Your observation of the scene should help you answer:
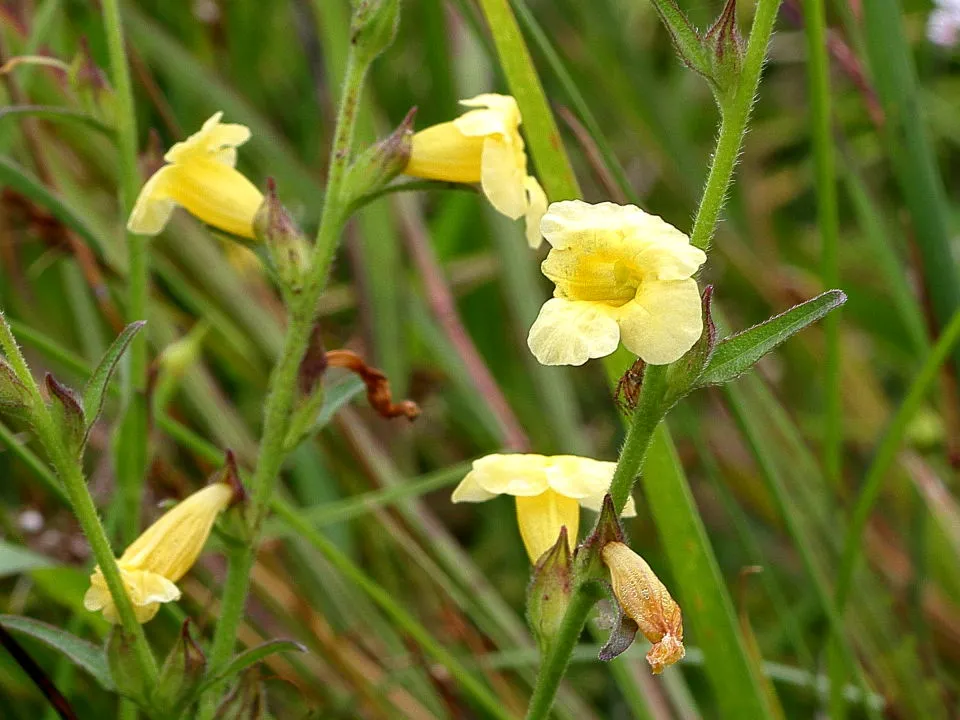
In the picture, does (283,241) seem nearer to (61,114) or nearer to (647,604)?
(61,114)

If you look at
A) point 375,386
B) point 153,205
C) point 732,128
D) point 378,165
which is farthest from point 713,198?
point 153,205

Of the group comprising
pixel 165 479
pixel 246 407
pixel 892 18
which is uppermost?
pixel 892 18

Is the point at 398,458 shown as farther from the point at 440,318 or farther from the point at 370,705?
the point at 370,705

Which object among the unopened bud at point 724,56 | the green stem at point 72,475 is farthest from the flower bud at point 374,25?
the green stem at point 72,475

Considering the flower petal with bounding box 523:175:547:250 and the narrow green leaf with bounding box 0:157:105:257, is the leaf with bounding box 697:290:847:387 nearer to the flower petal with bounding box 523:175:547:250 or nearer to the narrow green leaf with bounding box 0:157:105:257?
the flower petal with bounding box 523:175:547:250

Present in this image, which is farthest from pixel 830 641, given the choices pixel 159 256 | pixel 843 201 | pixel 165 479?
pixel 843 201

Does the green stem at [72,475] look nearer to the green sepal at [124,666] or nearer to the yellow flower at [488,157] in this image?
the green sepal at [124,666]
